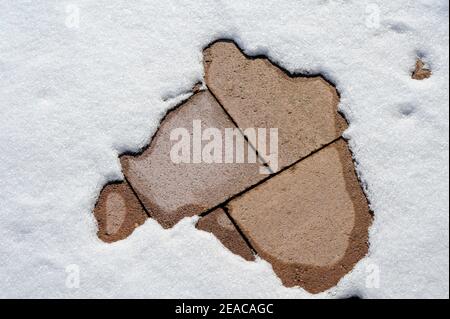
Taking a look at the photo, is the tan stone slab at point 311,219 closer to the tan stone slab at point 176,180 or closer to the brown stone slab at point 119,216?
the tan stone slab at point 176,180

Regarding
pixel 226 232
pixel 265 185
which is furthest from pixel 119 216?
pixel 265 185

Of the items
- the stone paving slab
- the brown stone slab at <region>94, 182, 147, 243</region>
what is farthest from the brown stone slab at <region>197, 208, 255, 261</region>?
the brown stone slab at <region>94, 182, 147, 243</region>

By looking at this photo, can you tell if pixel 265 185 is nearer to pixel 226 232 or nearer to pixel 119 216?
pixel 226 232

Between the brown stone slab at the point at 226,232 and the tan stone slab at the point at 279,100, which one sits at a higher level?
the tan stone slab at the point at 279,100

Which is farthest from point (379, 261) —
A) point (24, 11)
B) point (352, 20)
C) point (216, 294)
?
point (24, 11)

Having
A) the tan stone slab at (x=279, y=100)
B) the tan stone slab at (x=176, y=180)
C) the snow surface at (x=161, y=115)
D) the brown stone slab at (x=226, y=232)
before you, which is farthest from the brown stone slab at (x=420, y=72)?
the brown stone slab at (x=226, y=232)

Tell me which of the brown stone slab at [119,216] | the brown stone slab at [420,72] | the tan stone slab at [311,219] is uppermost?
the brown stone slab at [420,72]

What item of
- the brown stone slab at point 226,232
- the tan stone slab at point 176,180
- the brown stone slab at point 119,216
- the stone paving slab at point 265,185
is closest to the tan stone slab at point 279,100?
the stone paving slab at point 265,185
